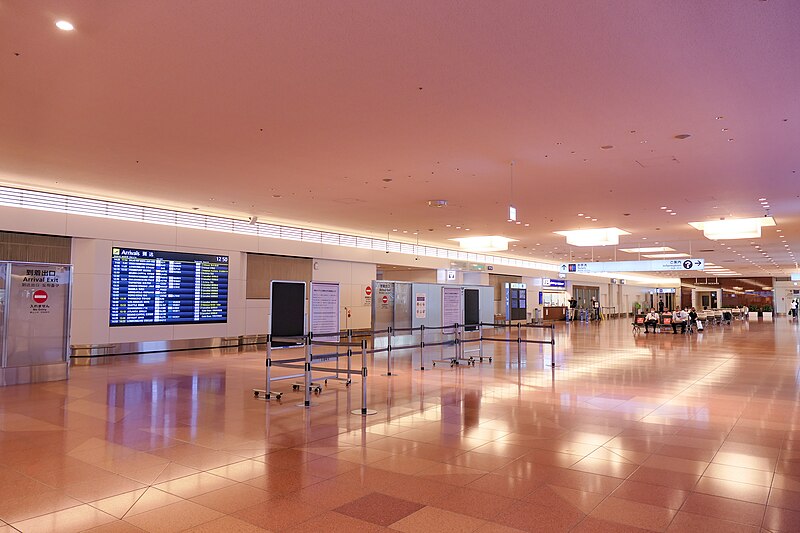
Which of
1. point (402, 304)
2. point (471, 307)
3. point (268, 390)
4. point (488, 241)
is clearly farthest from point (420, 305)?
point (488, 241)

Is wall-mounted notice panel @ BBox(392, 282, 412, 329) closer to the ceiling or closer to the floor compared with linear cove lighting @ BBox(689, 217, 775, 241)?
closer to the floor

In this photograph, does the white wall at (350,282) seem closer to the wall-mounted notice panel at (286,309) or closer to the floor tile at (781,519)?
the wall-mounted notice panel at (286,309)

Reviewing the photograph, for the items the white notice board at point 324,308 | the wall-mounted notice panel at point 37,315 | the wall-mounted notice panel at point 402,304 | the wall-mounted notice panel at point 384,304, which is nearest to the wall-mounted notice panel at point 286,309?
the white notice board at point 324,308

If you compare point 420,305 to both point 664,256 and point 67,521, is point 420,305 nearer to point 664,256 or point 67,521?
point 67,521

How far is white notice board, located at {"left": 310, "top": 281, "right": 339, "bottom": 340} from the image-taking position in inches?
390

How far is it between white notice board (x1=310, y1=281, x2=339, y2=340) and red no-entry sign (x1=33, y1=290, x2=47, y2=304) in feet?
18.6

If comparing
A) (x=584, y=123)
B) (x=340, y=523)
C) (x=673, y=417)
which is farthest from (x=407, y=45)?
(x=673, y=417)

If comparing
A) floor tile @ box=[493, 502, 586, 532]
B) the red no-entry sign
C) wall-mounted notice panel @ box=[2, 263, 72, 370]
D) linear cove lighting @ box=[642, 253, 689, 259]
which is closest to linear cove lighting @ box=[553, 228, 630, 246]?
linear cove lighting @ box=[642, 253, 689, 259]

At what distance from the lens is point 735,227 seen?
19.0 metres

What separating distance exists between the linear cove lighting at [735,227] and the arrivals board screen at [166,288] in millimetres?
16426

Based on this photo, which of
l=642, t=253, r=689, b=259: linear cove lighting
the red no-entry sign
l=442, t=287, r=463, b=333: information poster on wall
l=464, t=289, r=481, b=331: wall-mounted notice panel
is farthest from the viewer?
l=642, t=253, r=689, b=259: linear cove lighting

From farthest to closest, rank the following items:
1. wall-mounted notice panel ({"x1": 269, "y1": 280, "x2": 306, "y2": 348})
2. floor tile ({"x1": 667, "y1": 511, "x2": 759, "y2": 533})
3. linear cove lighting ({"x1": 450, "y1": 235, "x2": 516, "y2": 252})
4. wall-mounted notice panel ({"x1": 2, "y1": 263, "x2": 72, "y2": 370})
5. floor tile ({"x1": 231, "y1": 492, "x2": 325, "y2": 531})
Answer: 1. linear cove lighting ({"x1": 450, "y1": 235, "x2": 516, "y2": 252})
2. wall-mounted notice panel ({"x1": 2, "y1": 263, "x2": 72, "y2": 370})
3. wall-mounted notice panel ({"x1": 269, "y1": 280, "x2": 306, "y2": 348})
4. floor tile ({"x1": 231, "y1": 492, "x2": 325, "y2": 531})
5. floor tile ({"x1": 667, "y1": 511, "x2": 759, "y2": 533})

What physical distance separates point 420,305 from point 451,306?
7.48 feet

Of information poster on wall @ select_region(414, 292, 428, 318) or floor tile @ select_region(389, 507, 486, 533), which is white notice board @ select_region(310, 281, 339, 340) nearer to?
floor tile @ select_region(389, 507, 486, 533)
